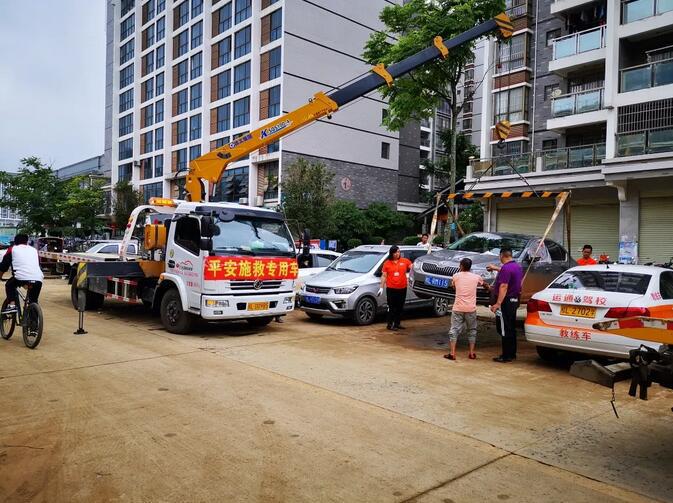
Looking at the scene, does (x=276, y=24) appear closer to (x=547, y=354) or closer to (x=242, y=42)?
(x=242, y=42)

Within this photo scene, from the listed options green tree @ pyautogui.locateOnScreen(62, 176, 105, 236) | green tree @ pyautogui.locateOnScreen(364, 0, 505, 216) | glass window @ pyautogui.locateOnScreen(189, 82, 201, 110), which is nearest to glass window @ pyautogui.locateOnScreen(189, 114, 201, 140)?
glass window @ pyautogui.locateOnScreen(189, 82, 201, 110)

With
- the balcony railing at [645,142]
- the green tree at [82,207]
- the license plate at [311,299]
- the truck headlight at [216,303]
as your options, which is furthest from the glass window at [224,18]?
the truck headlight at [216,303]

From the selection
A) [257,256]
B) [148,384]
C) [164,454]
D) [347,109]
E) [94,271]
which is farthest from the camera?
[347,109]

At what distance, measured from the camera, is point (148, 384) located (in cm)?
646

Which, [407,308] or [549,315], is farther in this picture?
[407,308]

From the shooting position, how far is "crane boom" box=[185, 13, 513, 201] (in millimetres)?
12664

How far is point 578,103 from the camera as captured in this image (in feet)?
76.1

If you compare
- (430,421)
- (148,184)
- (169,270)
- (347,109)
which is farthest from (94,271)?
(148,184)

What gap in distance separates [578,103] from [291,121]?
1592 centimetres

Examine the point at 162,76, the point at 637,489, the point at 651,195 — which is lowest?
the point at 637,489

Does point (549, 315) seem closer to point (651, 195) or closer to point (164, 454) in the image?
point (164, 454)

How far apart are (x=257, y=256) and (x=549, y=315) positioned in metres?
5.13

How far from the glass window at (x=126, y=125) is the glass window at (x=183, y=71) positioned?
10695mm

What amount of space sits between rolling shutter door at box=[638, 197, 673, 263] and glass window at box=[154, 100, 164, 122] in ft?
144
